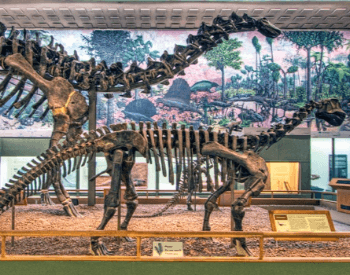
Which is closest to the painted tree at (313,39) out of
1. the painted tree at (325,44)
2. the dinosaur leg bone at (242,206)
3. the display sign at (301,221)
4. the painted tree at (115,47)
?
the painted tree at (325,44)

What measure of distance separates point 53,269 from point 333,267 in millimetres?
Result: 2749

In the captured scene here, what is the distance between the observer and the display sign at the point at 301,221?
4.32 metres

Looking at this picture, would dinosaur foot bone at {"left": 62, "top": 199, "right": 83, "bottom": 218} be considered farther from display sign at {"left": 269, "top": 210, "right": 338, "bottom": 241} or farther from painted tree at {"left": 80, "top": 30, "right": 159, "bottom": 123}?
painted tree at {"left": 80, "top": 30, "right": 159, "bottom": 123}

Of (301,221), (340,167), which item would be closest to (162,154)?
(301,221)

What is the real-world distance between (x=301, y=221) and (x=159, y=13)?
6.53m

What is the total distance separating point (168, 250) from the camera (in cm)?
345

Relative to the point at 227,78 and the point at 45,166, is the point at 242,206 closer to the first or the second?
the point at 45,166

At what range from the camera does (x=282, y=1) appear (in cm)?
793

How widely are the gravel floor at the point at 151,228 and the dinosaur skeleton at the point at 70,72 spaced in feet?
2.18

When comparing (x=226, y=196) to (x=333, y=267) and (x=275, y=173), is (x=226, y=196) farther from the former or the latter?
(x=333, y=267)

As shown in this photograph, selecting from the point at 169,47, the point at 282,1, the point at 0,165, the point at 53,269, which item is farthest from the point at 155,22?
the point at 53,269

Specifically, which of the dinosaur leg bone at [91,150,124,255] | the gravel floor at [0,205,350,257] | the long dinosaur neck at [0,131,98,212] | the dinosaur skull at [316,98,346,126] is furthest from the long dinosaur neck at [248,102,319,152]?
the long dinosaur neck at [0,131,98,212]

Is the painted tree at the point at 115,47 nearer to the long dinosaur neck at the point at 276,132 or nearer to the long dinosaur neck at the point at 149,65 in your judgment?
the long dinosaur neck at the point at 149,65

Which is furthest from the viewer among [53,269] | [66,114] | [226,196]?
[226,196]
